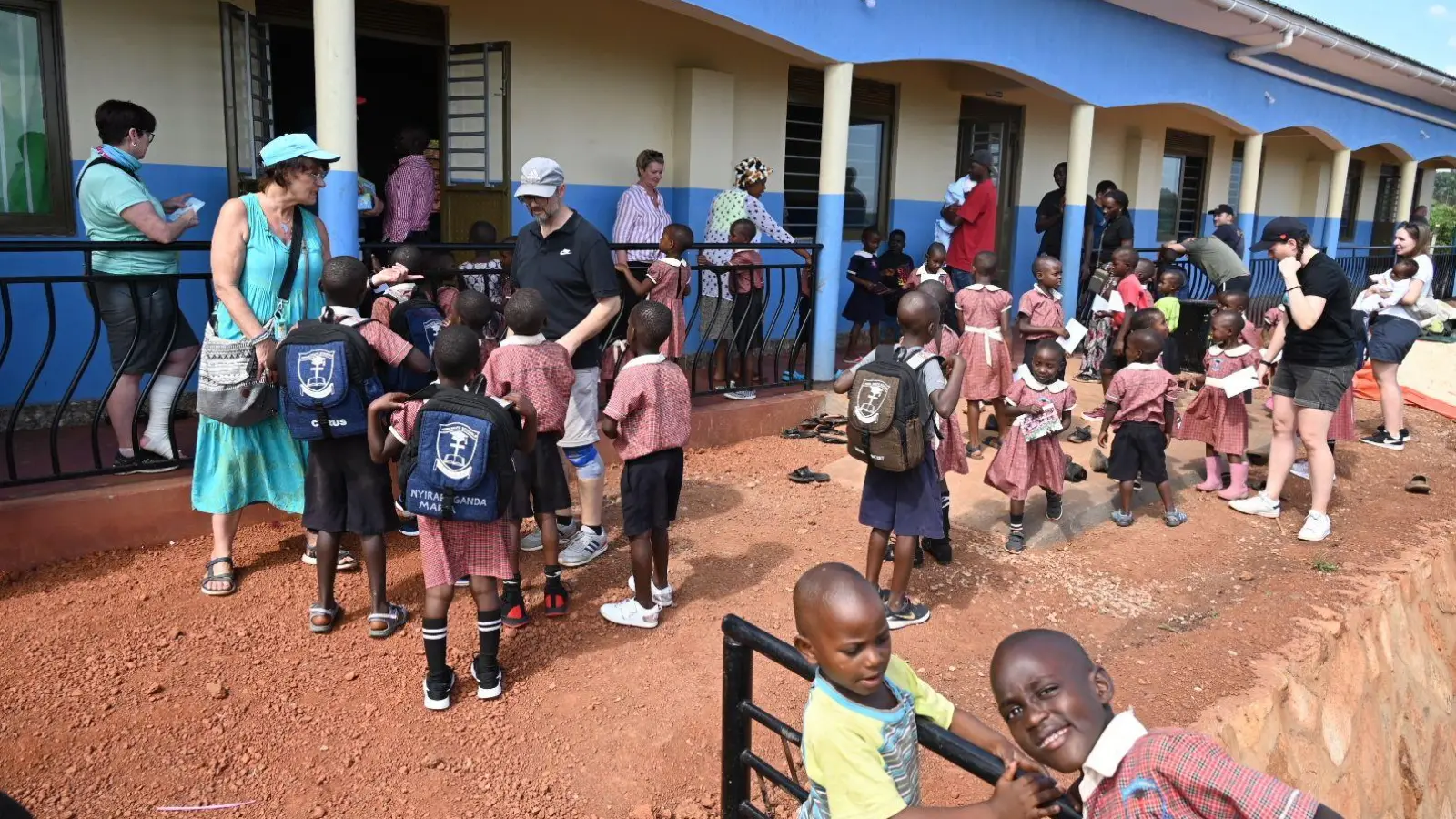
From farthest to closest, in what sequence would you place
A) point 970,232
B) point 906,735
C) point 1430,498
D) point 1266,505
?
point 970,232 → point 1430,498 → point 1266,505 → point 906,735

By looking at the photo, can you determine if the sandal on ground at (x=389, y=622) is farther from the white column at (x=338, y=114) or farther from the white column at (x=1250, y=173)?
the white column at (x=1250, y=173)

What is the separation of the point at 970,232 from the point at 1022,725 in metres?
7.85

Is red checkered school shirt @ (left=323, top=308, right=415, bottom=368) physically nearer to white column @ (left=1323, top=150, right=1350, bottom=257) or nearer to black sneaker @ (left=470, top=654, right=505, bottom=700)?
black sneaker @ (left=470, top=654, right=505, bottom=700)

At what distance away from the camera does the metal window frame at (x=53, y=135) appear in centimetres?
524

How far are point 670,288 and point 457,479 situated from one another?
3.15 metres

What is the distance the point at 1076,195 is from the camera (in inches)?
378

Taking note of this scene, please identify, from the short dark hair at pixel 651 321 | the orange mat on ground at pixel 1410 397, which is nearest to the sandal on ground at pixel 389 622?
the short dark hair at pixel 651 321

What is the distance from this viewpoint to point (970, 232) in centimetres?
919

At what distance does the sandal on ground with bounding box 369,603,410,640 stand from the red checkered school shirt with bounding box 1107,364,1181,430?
152 inches

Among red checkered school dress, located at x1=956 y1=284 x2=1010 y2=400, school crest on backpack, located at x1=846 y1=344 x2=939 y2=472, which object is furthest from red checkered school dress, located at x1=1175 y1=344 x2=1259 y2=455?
school crest on backpack, located at x1=846 y1=344 x2=939 y2=472

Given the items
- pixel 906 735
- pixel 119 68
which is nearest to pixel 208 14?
pixel 119 68

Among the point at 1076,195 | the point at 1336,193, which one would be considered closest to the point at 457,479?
the point at 1076,195

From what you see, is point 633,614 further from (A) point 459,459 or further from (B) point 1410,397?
(B) point 1410,397

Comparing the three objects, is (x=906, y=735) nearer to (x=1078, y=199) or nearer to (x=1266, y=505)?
(x=1266, y=505)
